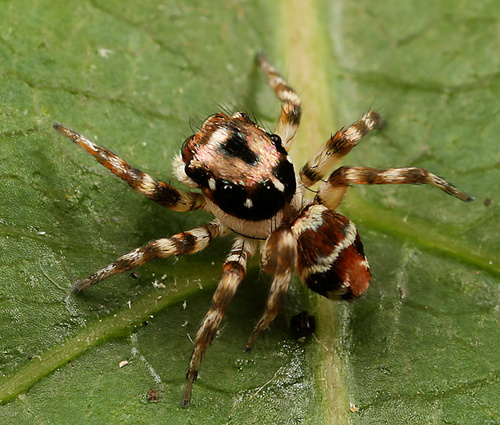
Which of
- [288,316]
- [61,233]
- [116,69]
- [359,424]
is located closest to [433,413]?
[359,424]

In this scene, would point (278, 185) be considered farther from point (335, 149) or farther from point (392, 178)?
point (392, 178)

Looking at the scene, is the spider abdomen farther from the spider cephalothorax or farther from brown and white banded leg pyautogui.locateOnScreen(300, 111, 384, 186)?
brown and white banded leg pyautogui.locateOnScreen(300, 111, 384, 186)

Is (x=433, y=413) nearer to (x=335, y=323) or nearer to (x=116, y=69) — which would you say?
(x=335, y=323)

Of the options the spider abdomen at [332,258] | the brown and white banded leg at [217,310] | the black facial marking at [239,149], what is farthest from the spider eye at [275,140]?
the brown and white banded leg at [217,310]

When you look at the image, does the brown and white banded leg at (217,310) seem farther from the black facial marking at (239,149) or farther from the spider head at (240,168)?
the black facial marking at (239,149)

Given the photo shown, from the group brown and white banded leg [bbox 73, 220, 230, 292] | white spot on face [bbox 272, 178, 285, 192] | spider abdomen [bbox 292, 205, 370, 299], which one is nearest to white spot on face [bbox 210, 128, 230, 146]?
white spot on face [bbox 272, 178, 285, 192]

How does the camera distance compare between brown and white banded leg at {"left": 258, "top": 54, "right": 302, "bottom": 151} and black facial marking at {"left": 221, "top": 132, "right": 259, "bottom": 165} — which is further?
brown and white banded leg at {"left": 258, "top": 54, "right": 302, "bottom": 151}
